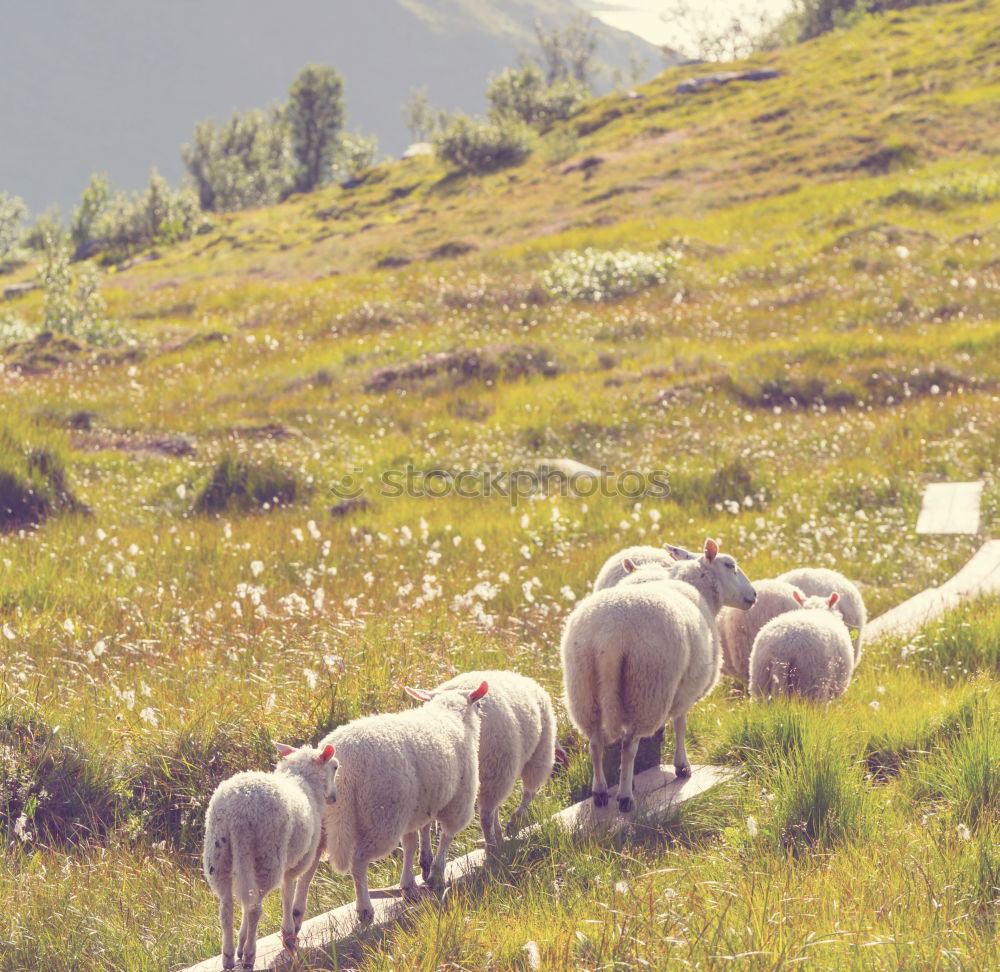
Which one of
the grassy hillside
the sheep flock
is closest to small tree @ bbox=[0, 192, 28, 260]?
the grassy hillside

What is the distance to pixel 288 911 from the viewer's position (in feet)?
14.0

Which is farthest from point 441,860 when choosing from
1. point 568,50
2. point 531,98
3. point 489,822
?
point 568,50

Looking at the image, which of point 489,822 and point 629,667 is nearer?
point 489,822

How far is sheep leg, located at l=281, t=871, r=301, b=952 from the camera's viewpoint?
13.8 feet

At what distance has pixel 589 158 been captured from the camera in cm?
5388

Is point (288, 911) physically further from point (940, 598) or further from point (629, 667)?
point (940, 598)

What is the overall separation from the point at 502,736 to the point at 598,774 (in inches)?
35.3

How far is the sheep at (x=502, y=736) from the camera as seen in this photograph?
520 centimetres

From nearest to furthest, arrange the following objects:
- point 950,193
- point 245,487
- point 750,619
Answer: point 750,619, point 245,487, point 950,193

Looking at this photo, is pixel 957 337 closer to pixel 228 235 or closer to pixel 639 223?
pixel 639 223

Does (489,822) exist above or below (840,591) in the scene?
below

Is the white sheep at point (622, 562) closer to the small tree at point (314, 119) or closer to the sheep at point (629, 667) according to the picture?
the sheep at point (629, 667)

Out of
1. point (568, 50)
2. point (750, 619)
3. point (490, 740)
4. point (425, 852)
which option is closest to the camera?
point (425, 852)

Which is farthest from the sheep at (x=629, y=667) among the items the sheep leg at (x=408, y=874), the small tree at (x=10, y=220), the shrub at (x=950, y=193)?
the small tree at (x=10, y=220)
